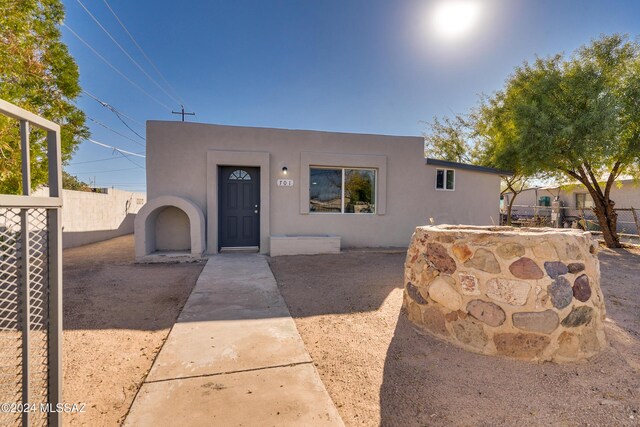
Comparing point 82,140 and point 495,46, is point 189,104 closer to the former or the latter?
point 82,140

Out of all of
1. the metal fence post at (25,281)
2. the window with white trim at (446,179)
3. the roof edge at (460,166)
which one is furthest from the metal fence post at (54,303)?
the window with white trim at (446,179)

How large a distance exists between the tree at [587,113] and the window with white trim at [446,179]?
232cm

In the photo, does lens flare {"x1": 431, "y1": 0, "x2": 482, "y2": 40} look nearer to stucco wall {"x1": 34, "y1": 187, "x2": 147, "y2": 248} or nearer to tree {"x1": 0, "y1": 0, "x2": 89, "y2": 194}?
tree {"x1": 0, "y1": 0, "x2": 89, "y2": 194}

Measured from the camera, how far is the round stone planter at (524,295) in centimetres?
250

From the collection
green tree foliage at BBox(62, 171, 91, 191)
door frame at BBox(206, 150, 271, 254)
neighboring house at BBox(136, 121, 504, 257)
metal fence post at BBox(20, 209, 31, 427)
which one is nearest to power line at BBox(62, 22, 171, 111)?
neighboring house at BBox(136, 121, 504, 257)

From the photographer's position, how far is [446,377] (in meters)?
2.31

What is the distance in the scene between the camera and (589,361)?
251 centimetres

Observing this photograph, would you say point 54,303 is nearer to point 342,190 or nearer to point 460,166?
point 342,190

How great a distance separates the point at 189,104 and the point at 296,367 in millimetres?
17501

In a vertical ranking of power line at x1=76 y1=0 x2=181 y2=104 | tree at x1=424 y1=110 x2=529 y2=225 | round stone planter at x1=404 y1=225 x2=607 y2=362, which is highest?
power line at x1=76 y1=0 x2=181 y2=104

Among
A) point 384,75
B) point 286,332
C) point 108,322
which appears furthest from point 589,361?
point 384,75

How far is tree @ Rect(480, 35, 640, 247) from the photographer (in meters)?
7.83

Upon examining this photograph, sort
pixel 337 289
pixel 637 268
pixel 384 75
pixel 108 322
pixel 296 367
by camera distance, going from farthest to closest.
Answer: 1. pixel 384 75
2. pixel 637 268
3. pixel 337 289
4. pixel 108 322
5. pixel 296 367

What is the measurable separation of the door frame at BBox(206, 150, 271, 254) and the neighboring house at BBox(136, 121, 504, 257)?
0.08ft
